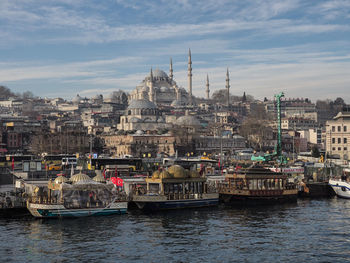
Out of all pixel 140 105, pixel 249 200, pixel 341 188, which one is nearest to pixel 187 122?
pixel 140 105

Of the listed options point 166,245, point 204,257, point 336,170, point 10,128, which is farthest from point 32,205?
point 10,128

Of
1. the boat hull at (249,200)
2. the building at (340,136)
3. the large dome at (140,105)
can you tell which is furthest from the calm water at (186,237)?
the large dome at (140,105)

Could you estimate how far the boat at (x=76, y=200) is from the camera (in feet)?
123

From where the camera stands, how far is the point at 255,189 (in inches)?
1853

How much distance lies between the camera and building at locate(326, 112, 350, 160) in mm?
90250

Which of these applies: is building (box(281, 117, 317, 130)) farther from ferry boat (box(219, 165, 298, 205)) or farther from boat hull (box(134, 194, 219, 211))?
boat hull (box(134, 194, 219, 211))

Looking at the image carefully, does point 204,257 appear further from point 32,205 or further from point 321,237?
point 32,205

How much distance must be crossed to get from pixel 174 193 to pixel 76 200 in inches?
302

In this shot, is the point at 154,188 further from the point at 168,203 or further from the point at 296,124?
the point at 296,124

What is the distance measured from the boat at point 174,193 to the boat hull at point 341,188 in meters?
12.6

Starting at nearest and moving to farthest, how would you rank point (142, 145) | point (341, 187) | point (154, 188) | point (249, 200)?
point (154, 188), point (249, 200), point (341, 187), point (142, 145)

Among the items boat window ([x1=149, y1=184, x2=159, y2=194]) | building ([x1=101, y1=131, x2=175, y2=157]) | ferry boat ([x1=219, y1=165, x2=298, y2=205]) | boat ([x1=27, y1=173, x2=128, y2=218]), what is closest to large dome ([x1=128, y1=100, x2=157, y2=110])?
building ([x1=101, y1=131, x2=175, y2=157])

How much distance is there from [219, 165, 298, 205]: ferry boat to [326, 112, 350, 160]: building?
4353 centimetres

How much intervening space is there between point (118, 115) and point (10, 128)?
5930 cm
